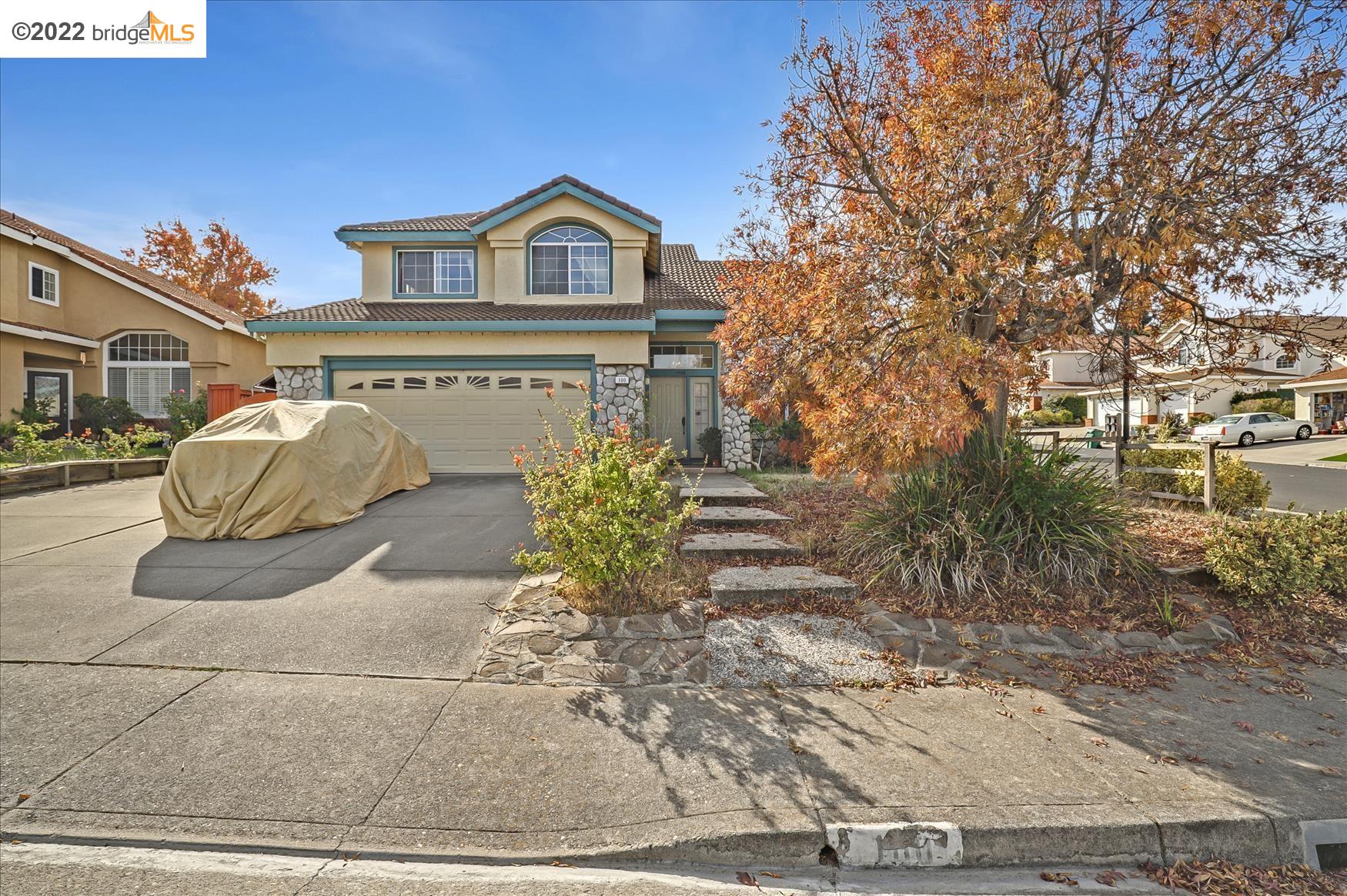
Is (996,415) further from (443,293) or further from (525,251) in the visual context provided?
(443,293)

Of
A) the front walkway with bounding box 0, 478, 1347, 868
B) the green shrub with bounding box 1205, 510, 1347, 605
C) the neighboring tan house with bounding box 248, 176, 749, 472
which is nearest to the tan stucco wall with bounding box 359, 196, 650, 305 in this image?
the neighboring tan house with bounding box 248, 176, 749, 472

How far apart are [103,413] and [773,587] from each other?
20318mm

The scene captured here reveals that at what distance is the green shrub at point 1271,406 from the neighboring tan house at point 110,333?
1613 inches

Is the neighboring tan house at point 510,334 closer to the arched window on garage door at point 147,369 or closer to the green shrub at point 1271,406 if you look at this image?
the arched window on garage door at point 147,369

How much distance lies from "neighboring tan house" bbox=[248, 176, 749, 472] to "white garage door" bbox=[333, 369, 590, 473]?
2cm

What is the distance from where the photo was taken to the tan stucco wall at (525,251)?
559 inches

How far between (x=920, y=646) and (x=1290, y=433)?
109 ft

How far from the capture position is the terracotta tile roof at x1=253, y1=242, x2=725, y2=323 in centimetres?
1309

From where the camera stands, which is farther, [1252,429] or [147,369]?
[1252,429]

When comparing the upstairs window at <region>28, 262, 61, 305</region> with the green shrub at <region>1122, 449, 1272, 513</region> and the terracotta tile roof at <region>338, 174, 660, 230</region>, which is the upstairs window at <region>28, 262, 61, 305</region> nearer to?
the terracotta tile roof at <region>338, 174, 660, 230</region>

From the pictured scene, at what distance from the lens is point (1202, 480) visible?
8.19m

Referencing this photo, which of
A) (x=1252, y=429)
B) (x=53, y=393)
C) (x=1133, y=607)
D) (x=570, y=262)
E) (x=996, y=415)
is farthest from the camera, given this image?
(x=1252, y=429)

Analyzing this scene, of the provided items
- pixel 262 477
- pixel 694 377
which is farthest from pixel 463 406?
pixel 262 477

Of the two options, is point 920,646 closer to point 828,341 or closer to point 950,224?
point 828,341
